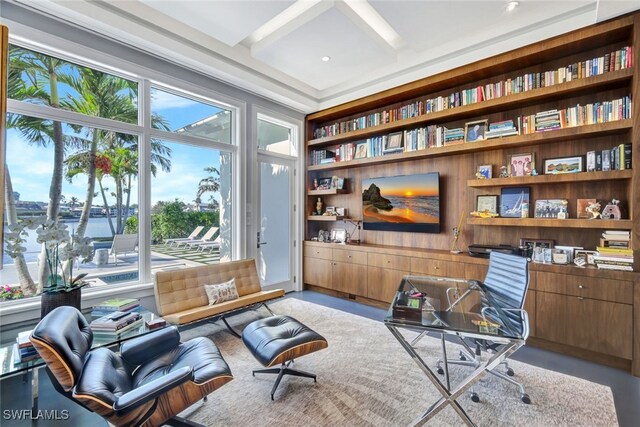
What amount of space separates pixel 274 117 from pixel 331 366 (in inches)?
145

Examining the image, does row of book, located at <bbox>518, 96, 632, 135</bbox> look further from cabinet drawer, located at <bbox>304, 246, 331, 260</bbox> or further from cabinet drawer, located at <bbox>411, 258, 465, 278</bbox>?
cabinet drawer, located at <bbox>304, 246, 331, 260</bbox>

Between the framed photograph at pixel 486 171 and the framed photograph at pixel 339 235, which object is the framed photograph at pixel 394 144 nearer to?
the framed photograph at pixel 486 171

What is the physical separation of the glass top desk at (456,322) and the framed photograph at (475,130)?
189cm

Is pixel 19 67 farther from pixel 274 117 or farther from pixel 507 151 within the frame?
pixel 507 151

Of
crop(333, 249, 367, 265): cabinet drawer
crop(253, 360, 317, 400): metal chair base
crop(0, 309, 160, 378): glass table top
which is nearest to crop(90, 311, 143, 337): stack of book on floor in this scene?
crop(0, 309, 160, 378): glass table top

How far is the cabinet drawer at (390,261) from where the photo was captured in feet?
12.7

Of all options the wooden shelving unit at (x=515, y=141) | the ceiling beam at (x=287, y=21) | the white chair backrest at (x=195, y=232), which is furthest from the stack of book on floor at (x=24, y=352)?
the wooden shelving unit at (x=515, y=141)

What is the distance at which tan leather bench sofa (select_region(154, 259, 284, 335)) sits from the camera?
2.94 m

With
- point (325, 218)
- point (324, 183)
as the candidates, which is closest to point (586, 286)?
point (325, 218)

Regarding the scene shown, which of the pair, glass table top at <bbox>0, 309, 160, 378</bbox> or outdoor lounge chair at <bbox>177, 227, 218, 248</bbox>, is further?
outdoor lounge chair at <bbox>177, 227, 218, 248</bbox>

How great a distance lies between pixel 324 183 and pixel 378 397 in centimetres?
362

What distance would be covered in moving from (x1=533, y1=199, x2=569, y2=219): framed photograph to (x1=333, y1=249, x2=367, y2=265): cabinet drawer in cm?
217

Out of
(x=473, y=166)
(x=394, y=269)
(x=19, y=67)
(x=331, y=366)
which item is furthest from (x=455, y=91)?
(x=19, y=67)

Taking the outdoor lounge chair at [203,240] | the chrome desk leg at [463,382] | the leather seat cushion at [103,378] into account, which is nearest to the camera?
the leather seat cushion at [103,378]
